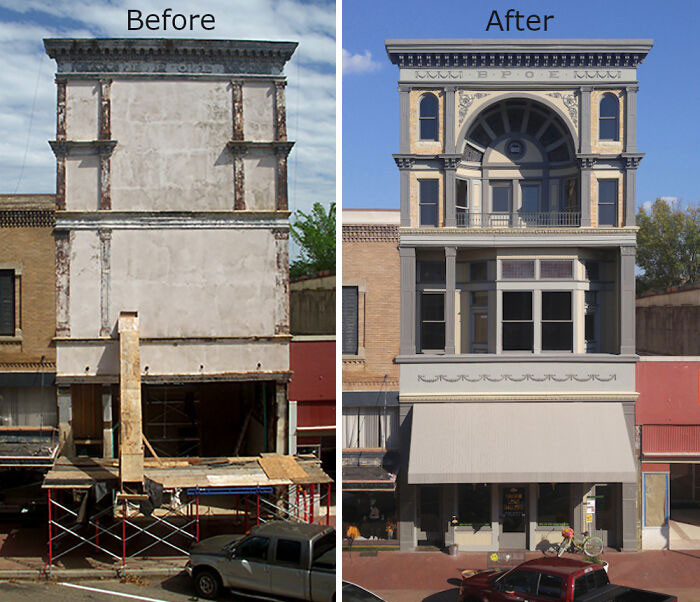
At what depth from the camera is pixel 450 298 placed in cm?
1216

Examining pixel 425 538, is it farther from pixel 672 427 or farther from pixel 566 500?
pixel 672 427

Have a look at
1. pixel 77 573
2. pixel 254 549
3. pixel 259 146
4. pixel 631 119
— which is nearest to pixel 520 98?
pixel 631 119

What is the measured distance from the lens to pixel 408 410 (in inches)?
484

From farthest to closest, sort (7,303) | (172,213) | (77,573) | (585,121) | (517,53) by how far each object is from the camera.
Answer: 1. (7,303)
2. (172,213)
3. (77,573)
4. (585,121)
5. (517,53)

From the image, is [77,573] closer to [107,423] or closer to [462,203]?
[107,423]

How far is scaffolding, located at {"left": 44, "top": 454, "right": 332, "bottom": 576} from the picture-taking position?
524 inches

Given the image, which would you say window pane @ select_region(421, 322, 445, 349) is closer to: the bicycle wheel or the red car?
the red car

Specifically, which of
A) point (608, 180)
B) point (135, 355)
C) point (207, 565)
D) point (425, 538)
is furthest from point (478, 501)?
point (135, 355)

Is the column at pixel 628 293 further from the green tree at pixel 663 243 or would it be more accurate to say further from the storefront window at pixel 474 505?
the storefront window at pixel 474 505

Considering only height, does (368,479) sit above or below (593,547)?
above

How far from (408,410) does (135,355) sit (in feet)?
16.4

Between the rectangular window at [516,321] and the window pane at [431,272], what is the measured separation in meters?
1.01

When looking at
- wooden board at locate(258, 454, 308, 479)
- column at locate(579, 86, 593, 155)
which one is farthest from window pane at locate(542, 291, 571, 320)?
wooden board at locate(258, 454, 308, 479)

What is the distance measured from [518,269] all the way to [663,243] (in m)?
2.16
